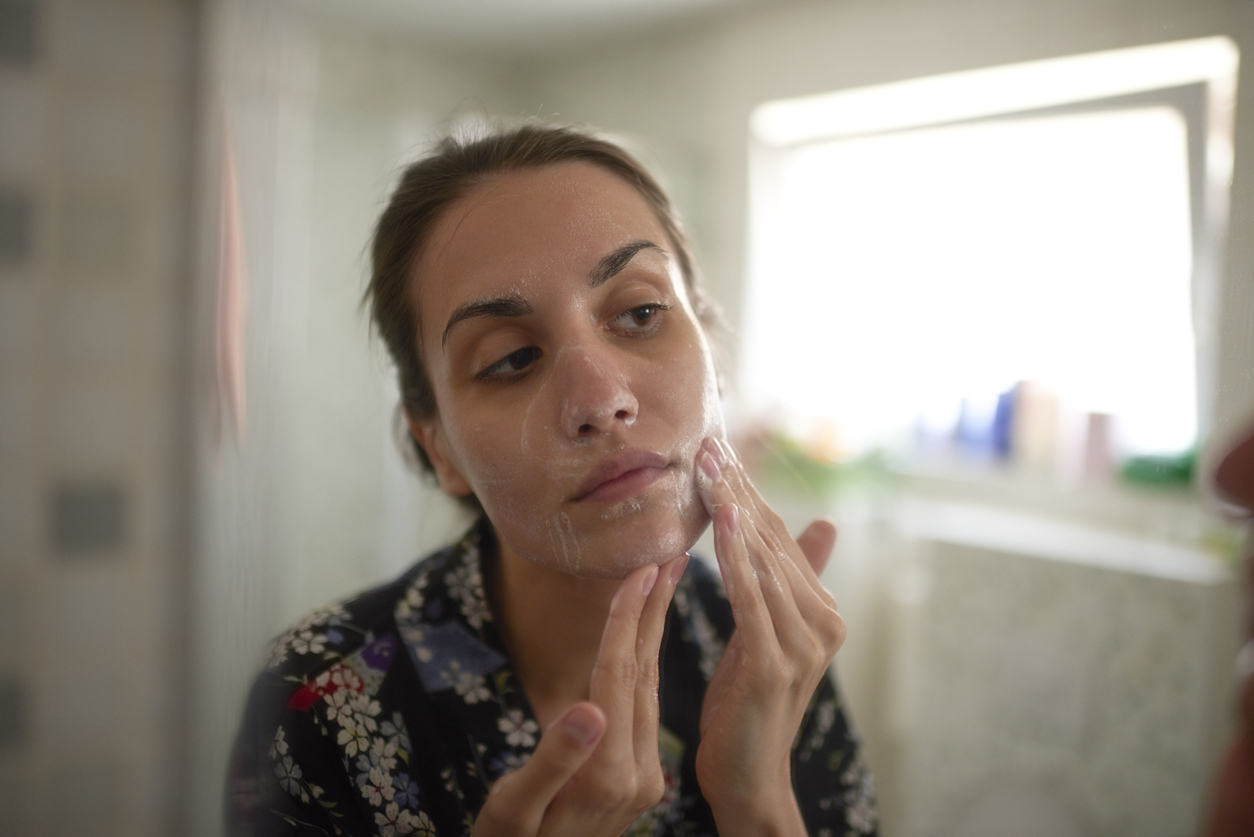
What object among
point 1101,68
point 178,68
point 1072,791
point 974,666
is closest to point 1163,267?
point 1101,68

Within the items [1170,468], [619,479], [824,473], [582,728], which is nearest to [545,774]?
[582,728]

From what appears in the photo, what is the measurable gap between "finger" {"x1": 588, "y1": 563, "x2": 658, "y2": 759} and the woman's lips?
0.05 meters

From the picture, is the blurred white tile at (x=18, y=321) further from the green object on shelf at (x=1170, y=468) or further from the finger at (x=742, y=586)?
the green object on shelf at (x=1170, y=468)

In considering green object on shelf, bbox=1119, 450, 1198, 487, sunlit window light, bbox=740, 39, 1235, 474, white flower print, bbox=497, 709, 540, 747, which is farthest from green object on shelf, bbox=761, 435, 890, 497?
white flower print, bbox=497, 709, 540, 747

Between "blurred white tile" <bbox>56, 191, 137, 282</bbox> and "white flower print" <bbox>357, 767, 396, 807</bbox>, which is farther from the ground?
"blurred white tile" <bbox>56, 191, 137, 282</bbox>

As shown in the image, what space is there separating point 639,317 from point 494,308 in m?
0.08

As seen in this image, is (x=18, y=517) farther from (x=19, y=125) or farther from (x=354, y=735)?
(x=354, y=735)

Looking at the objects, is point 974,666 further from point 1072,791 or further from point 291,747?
point 291,747

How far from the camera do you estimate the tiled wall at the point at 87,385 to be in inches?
6.2

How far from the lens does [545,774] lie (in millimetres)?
307

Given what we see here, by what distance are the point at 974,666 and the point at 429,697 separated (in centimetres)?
71

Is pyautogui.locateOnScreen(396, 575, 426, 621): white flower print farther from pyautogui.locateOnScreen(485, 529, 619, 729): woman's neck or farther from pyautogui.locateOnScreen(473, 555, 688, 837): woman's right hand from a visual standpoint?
pyautogui.locateOnScreen(473, 555, 688, 837): woman's right hand

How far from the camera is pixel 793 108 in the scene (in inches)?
50.5

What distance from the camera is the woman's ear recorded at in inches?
18.1
